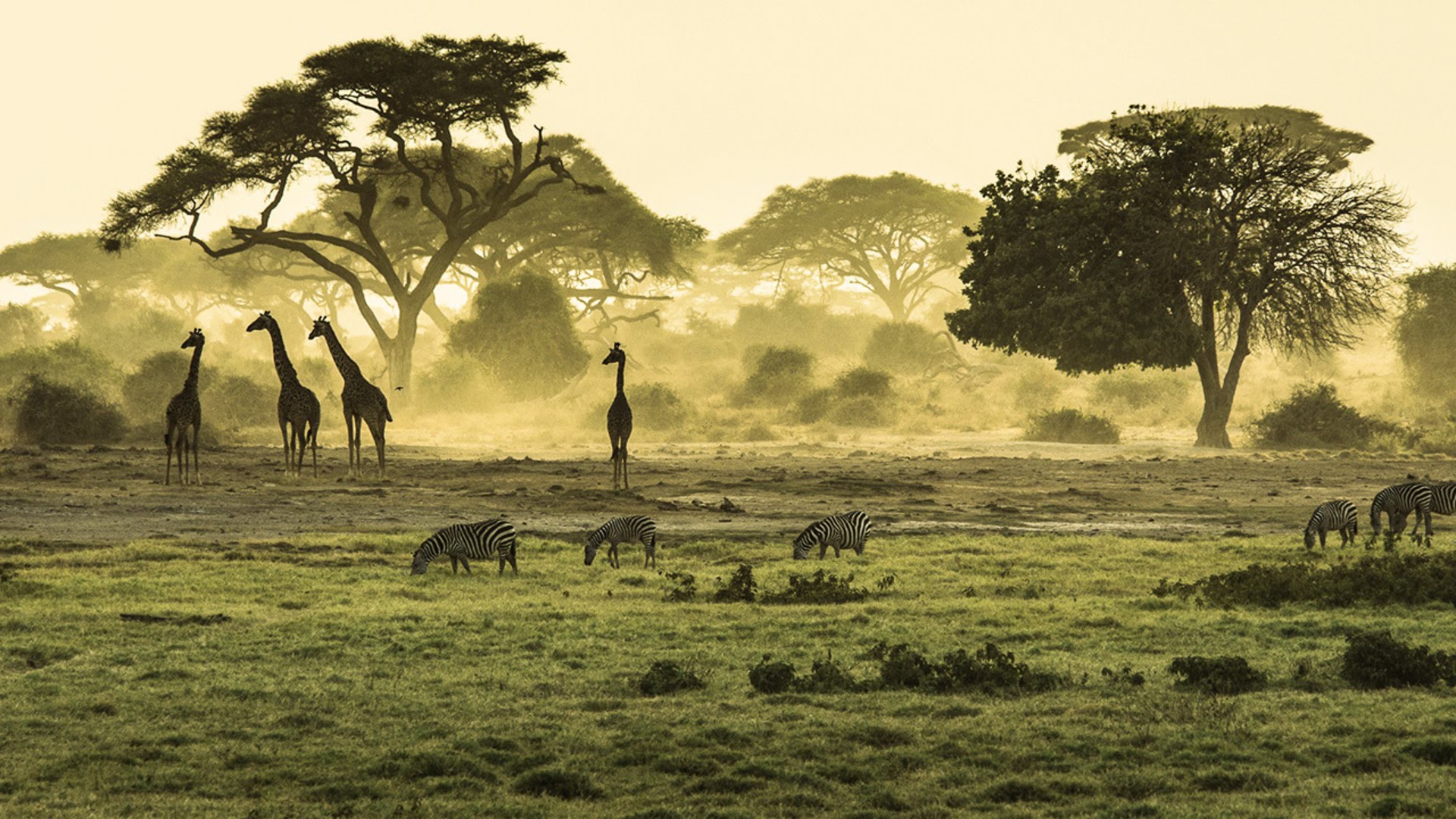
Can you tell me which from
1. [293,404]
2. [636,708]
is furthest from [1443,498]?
[293,404]

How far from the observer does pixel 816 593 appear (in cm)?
1800

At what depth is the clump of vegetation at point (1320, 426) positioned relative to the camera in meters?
47.8

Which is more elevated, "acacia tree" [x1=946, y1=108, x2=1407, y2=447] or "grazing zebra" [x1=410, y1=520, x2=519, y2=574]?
"acacia tree" [x1=946, y1=108, x2=1407, y2=447]

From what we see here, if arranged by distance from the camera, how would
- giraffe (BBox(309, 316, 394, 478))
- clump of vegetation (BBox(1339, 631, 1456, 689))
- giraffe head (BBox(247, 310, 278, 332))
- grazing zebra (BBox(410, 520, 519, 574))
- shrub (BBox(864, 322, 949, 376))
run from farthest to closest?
shrub (BBox(864, 322, 949, 376)) → giraffe (BBox(309, 316, 394, 478)) → giraffe head (BBox(247, 310, 278, 332)) → grazing zebra (BBox(410, 520, 519, 574)) → clump of vegetation (BBox(1339, 631, 1456, 689))

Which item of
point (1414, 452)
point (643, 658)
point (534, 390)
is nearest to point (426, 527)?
point (643, 658)

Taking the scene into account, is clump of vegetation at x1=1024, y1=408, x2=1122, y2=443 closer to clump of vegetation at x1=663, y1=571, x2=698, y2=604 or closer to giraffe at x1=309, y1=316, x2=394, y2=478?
giraffe at x1=309, y1=316, x2=394, y2=478

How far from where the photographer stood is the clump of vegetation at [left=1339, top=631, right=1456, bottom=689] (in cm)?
1285

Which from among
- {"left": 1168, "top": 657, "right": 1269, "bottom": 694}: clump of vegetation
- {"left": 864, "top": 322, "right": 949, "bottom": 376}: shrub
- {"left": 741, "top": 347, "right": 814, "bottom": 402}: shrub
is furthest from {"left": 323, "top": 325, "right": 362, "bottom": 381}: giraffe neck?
{"left": 864, "top": 322, "right": 949, "bottom": 376}: shrub

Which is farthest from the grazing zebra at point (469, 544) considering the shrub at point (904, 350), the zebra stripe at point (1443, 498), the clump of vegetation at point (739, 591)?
the shrub at point (904, 350)

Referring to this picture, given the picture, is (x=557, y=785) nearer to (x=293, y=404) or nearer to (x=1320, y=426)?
(x=293, y=404)

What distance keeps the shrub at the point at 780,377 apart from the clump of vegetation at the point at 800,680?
50.6 m

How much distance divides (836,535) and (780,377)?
43810mm

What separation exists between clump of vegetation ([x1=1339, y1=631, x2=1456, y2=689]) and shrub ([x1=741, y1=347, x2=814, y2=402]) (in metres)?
50.7

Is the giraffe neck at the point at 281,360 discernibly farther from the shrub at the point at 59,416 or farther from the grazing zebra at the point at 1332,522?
the grazing zebra at the point at 1332,522
